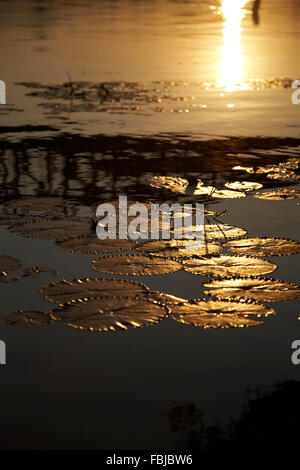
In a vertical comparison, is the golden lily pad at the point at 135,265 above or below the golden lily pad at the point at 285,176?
below

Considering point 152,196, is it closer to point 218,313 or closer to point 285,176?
point 285,176

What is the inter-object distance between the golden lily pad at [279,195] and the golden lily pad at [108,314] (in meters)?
1.71

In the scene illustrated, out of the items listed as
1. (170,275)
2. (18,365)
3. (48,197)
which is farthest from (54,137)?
(18,365)

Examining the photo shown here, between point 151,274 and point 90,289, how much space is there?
31 cm

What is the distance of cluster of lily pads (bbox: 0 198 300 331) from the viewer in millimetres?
2955

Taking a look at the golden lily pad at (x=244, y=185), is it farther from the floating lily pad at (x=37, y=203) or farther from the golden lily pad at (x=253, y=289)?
the golden lily pad at (x=253, y=289)

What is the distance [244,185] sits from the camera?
486 cm

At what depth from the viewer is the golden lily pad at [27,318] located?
2.92 metres

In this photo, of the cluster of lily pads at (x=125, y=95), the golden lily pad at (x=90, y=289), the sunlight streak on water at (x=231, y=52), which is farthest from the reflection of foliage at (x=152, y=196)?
the sunlight streak on water at (x=231, y=52)

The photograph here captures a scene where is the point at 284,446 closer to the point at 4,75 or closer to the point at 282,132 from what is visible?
the point at 282,132

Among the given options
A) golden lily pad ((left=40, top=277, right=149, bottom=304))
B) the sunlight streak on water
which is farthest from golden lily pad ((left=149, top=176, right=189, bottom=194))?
the sunlight streak on water

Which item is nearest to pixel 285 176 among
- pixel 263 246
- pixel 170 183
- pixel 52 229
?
pixel 170 183

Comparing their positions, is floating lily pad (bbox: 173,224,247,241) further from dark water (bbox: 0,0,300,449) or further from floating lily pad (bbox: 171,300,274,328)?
floating lily pad (bbox: 171,300,274,328)
